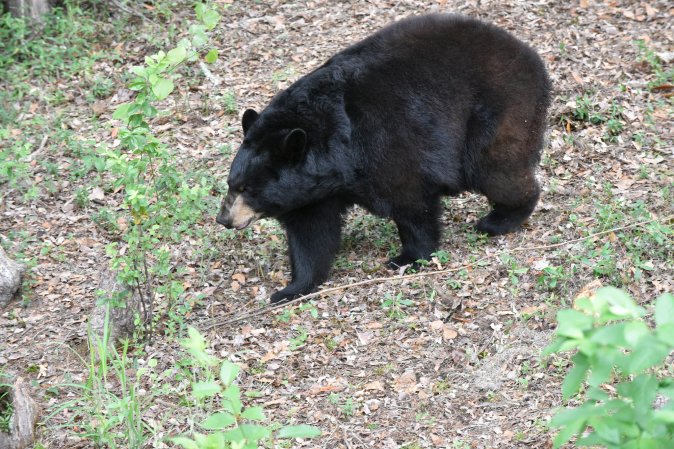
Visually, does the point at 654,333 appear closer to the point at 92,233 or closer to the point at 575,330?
the point at 575,330

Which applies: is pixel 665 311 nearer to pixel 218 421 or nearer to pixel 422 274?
pixel 218 421

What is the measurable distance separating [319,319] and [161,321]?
1.17 m

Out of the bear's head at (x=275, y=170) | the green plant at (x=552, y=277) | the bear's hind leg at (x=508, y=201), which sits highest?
the bear's head at (x=275, y=170)

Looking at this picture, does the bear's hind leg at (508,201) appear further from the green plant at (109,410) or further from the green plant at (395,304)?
the green plant at (109,410)

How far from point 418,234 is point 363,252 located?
2.18ft

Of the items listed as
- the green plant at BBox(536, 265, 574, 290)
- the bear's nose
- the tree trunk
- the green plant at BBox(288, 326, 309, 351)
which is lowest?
the green plant at BBox(536, 265, 574, 290)

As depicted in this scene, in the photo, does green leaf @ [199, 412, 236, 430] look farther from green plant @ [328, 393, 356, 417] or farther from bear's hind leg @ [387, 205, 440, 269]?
bear's hind leg @ [387, 205, 440, 269]

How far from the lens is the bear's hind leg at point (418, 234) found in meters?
6.42

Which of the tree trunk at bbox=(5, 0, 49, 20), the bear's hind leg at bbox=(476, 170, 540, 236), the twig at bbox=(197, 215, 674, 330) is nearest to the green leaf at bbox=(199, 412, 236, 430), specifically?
the twig at bbox=(197, 215, 674, 330)

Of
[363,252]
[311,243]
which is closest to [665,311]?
[311,243]

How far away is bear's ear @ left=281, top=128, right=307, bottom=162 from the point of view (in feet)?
19.7

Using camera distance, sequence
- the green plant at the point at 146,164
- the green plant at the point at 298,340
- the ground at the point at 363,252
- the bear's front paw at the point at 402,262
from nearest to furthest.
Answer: the green plant at the point at 146,164, the ground at the point at 363,252, the green plant at the point at 298,340, the bear's front paw at the point at 402,262

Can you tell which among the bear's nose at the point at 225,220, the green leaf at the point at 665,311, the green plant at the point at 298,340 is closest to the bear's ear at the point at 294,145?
the bear's nose at the point at 225,220

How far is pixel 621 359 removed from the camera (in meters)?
2.33
